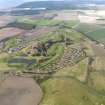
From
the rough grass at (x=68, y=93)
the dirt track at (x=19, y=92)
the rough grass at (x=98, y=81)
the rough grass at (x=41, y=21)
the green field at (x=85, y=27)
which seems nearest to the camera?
the rough grass at (x=68, y=93)

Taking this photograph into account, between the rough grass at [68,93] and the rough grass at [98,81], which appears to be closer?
the rough grass at [68,93]

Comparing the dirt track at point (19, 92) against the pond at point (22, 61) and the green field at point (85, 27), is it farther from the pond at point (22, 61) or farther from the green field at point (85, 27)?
the green field at point (85, 27)

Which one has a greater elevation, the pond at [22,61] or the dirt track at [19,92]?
the dirt track at [19,92]

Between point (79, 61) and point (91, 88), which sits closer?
point (91, 88)

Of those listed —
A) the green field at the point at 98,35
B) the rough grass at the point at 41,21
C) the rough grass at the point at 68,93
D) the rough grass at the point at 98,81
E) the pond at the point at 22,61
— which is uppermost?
the rough grass at the point at 68,93

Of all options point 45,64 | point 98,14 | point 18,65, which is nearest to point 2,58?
point 18,65

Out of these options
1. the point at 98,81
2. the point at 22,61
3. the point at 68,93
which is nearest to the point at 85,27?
the point at 22,61

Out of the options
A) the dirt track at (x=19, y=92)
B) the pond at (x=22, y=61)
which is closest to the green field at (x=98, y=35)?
the pond at (x=22, y=61)

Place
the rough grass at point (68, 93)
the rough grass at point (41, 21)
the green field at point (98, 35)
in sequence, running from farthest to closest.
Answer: the rough grass at point (41, 21) < the green field at point (98, 35) < the rough grass at point (68, 93)

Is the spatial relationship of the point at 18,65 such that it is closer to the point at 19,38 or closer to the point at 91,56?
the point at 91,56

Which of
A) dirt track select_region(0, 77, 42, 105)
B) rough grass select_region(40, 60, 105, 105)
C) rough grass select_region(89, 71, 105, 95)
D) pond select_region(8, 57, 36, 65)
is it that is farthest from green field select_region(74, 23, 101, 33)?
dirt track select_region(0, 77, 42, 105)
